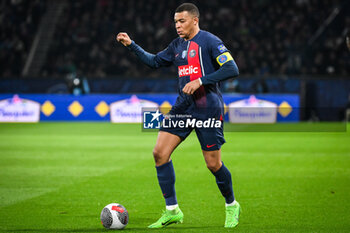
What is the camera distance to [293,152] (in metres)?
12.3

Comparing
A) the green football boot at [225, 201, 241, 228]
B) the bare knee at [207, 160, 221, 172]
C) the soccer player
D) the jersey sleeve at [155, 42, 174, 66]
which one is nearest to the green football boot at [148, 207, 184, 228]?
the soccer player

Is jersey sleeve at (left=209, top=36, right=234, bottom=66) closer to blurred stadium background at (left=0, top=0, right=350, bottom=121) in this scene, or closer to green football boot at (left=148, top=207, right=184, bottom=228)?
green football boot at (left=148, top=207, right=184, bottom=228)

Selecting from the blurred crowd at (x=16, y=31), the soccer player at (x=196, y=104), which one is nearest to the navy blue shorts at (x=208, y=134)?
the soccer player at (x=196, y=104)

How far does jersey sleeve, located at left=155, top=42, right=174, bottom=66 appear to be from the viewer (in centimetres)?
570

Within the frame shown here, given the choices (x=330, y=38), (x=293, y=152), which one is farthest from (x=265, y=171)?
(x=330, y=38)

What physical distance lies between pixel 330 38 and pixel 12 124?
564 inches

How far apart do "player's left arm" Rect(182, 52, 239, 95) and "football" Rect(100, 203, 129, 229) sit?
1.35m

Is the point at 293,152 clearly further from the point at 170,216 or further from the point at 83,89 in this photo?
the point at 83,89

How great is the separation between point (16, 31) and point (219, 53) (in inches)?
950

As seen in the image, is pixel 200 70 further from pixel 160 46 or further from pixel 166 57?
pixel 160 46

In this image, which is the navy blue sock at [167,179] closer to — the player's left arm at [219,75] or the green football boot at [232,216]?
the green football boot at [232,216]

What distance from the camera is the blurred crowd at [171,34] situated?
2433 centimetres

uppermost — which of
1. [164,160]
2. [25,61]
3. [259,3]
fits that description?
[259,3]

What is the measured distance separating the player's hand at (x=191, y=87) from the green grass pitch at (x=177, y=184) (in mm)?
1338
